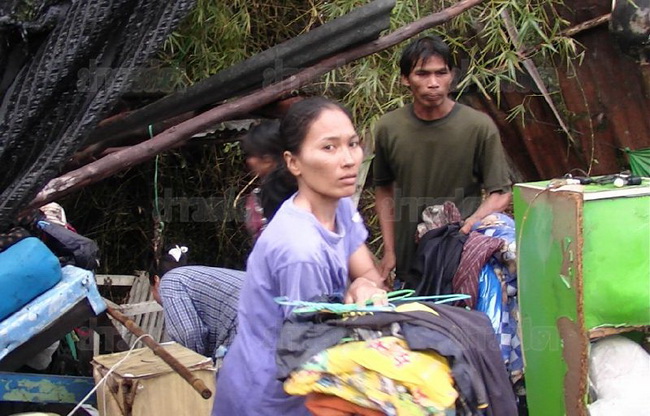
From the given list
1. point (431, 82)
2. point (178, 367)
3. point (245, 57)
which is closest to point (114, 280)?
point (245, 57)

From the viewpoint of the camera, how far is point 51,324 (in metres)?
3.01

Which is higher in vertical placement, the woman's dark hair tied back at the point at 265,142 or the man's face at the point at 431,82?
the man's face at the point at 431,82

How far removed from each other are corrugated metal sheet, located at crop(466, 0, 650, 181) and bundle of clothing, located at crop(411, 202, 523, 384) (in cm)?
187

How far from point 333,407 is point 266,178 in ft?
3.52

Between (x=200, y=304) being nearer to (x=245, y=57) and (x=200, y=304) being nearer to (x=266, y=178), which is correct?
(x=266, y=178)

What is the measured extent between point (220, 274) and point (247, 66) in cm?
88

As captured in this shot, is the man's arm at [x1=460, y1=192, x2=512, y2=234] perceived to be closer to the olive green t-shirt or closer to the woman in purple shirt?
the olive green t-shirt

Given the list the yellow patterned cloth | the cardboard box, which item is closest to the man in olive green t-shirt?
the cardboard box

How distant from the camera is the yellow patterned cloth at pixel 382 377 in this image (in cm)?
169

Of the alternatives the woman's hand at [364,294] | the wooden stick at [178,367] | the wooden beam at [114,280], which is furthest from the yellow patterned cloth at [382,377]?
the wooden beam at [114,280]

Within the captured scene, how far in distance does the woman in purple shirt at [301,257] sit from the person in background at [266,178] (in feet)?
1.26

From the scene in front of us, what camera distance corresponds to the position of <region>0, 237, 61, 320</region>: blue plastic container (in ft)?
9.11

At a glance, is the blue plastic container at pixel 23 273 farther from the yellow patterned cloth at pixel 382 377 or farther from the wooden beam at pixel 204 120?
the yellow patterned cloth at pixel 382 377

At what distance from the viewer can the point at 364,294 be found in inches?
78.0
